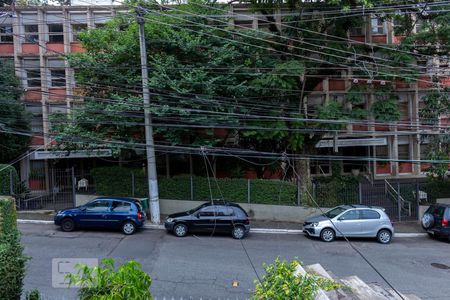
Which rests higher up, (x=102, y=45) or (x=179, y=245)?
(x=102, y=45)

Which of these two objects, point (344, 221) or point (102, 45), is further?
point (102, 45)

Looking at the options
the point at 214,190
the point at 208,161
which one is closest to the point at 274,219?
the point at 214,190

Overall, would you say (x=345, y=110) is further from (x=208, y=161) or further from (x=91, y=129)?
(x=91, y=129)

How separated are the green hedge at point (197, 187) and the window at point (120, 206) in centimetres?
398

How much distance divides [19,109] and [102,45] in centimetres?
741

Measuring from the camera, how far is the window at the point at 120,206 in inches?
651

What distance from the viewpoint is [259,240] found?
54.0 ft

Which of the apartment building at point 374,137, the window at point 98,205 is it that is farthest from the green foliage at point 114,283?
the apartment building at point 374,137

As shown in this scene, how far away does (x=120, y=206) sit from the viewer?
1664 cm

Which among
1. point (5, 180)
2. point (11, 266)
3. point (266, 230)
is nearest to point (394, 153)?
point (266, 230)

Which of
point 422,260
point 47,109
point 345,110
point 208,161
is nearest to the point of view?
point 422,260

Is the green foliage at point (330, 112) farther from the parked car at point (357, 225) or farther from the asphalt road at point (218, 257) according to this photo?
the asphalt road at point (218, 257)

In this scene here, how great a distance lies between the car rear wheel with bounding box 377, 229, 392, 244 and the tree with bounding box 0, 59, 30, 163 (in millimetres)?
18990

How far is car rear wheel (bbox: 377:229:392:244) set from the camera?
54.2 feet
